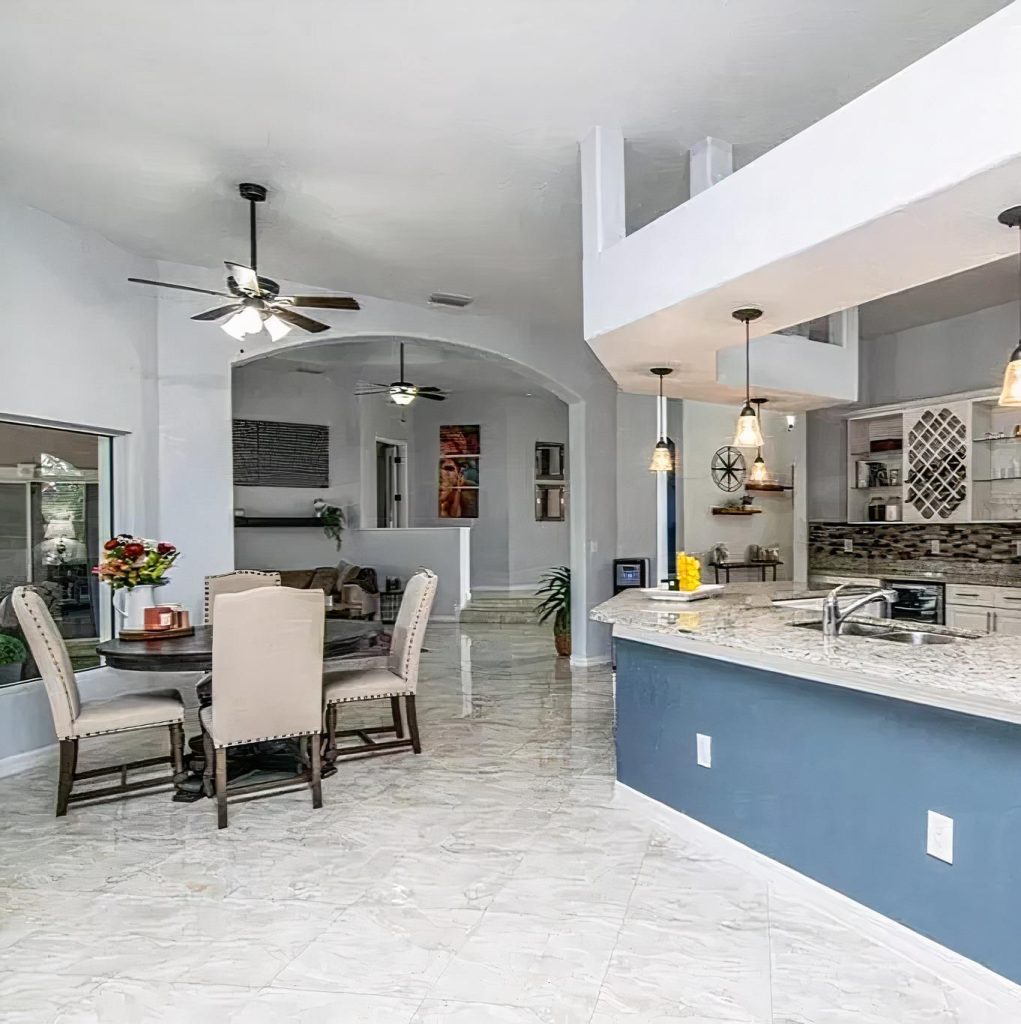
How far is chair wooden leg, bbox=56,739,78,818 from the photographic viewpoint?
11.6ft

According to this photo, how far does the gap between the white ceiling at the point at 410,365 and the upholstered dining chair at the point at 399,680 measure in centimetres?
405

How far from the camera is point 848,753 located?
2645 millimetres

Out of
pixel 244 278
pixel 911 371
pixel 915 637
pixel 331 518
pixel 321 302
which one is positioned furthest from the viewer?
pixel 331 518

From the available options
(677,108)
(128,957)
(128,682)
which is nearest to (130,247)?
(128,682)

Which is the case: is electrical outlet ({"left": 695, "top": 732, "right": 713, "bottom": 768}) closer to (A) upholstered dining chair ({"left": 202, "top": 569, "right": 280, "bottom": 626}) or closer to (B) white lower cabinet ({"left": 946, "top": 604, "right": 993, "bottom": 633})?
(A) upholstered dining chair ({"left": 202, "top": 569, "right": 280, "bottom": 626})

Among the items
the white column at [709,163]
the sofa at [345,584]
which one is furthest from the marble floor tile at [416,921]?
the sofa at [345,584]

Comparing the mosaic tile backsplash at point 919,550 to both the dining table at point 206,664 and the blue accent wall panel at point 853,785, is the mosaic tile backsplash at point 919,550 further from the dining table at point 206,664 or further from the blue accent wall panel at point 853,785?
the dining table at point 206,664

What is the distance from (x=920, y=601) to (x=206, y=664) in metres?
5.16

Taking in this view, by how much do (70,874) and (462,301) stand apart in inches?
176

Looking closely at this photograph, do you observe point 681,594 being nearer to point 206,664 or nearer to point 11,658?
point 206,664

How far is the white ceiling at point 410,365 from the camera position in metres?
8.70

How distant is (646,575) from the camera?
291 inches

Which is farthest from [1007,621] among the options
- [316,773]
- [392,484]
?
[392,484]

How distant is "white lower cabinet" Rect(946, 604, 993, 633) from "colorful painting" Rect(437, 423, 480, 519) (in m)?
6.69
